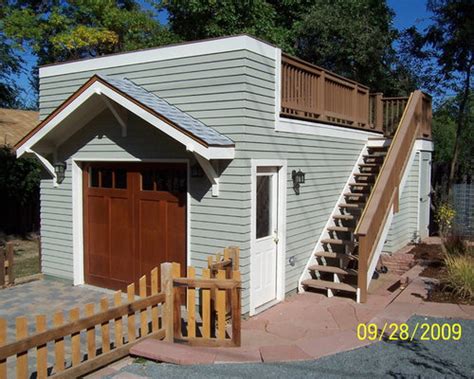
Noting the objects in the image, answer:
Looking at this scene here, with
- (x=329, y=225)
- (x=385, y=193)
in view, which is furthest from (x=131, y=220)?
(x=385, y=193)

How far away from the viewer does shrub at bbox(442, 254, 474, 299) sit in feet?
22.6

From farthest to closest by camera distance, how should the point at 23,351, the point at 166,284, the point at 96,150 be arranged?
the point at 96,150, the point at 166,284, the point at 23,351

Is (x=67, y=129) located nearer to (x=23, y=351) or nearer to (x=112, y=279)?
(x=112, y=279)

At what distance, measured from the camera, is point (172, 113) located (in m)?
6.56

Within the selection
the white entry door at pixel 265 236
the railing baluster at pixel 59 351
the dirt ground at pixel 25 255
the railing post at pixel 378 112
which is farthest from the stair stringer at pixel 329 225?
the dirt ground at pixel 25 255

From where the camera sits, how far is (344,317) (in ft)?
21.3

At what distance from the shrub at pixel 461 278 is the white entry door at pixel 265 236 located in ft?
8.70

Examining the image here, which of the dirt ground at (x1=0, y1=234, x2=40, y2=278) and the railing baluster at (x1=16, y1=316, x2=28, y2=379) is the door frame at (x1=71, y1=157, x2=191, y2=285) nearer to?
the dirt ground at (x1=0, y1=234, x2=40, y2=278)

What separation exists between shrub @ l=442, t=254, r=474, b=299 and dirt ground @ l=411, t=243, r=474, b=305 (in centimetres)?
9

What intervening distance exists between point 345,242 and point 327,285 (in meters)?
1.01

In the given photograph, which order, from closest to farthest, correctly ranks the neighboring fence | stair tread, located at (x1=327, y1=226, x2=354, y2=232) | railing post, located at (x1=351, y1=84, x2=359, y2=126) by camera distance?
stair tread, located at (x1=327, y1=226, x2=354, y2=232)
railing post, located at (x1=351, y1=84, x2=359, y2=126)
the neighboring fence

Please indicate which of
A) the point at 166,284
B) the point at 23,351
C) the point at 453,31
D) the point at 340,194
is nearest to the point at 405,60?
the point at 453,31

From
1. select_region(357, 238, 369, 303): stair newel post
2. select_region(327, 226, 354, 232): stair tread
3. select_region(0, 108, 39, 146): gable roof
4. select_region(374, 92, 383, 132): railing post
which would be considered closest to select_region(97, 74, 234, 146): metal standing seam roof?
select_region(357, 238, 369, 303): stair newel post

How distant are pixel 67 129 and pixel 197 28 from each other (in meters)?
9.62
